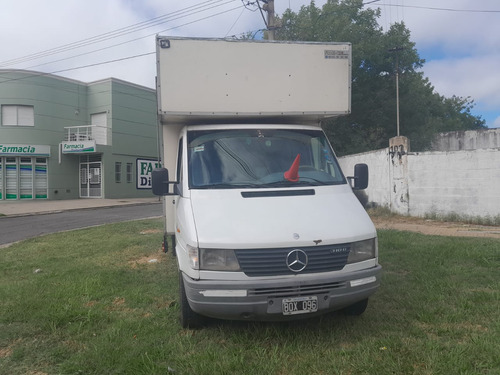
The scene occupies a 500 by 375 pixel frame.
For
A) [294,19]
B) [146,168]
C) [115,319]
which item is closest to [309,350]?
[115,319]

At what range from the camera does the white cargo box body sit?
16.5 ft

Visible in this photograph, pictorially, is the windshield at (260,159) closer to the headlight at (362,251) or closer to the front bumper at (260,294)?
the headlight at (362,251)

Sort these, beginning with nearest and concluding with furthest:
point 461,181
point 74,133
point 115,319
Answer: point 115,319
point 461,181
point 74,133

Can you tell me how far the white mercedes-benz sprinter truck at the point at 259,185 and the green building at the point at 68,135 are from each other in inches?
872

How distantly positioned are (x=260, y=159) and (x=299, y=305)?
→ 1744 mm

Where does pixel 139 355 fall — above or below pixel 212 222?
below

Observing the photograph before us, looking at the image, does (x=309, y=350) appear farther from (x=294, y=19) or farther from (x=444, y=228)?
(x=294, y=19)

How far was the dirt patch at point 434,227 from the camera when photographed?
30.2ft

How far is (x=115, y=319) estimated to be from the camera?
4.34 m

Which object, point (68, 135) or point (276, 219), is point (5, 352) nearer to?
point (276, 219)

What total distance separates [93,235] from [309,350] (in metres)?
8.38

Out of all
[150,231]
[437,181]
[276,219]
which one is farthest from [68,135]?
[276,219]

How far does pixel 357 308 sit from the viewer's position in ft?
13.8

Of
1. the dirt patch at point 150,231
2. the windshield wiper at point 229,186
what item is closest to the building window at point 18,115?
the dirt patch at point 150,231
